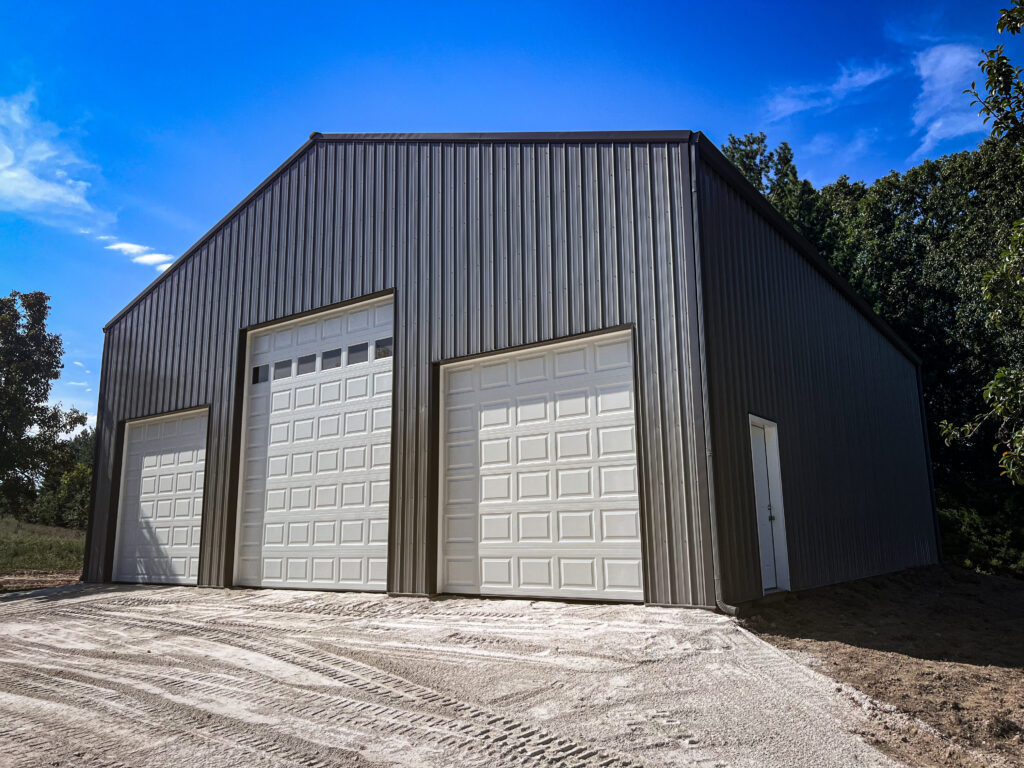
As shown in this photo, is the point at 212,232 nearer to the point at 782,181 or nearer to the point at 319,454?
the point at 319,454

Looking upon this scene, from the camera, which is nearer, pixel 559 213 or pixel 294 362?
pixel 559 213

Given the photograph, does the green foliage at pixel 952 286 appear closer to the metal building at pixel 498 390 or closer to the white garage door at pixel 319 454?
the metal building at pixel 498 390

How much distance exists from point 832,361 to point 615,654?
8277 mm

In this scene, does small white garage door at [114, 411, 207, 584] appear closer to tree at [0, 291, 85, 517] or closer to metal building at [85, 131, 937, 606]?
metal building at [85, 131, 937, 606]

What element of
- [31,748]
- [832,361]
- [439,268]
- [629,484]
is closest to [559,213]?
[439,268]

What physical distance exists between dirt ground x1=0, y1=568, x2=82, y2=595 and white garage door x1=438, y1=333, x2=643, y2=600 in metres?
8.70

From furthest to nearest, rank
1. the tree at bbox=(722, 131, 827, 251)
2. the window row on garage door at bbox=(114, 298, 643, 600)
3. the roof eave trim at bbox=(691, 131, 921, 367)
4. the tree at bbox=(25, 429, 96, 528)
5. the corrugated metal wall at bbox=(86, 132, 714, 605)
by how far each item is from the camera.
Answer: the tree at bbox=(25, 429, 96, 528), the tree at bbox=(722, 131, 827, 251), the roof eave trim at bbox=(691, 131, 921, 367), the window row on garage door at bbox=(114, 298, 643, 600), the corrugated metal wall at bbox=(86, 132, 714, 605)

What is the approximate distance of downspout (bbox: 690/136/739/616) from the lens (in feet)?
22.2

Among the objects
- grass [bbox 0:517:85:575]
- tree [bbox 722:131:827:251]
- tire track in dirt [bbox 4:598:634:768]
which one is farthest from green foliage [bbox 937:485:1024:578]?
grass [bbox 0:517:85:575]

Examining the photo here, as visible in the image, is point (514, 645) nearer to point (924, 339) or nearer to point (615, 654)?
point (615, 654)

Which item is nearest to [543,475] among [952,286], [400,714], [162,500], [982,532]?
[400,714]

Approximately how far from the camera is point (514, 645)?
5805 mm

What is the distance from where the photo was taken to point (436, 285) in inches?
369

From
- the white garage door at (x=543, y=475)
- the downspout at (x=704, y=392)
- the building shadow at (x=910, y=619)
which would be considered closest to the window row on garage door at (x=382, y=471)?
the white garage door at (x=543, y=475)
